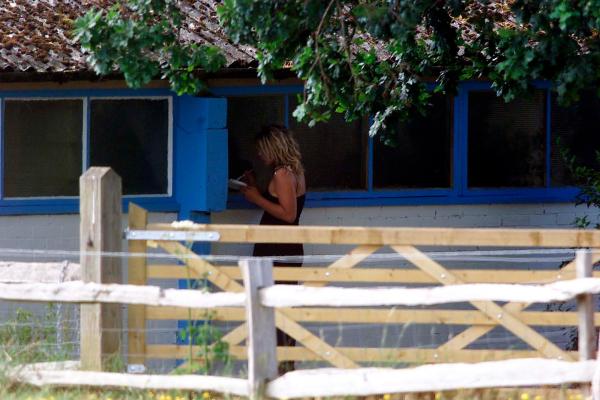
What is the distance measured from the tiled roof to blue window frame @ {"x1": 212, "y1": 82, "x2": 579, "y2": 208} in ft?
2.20

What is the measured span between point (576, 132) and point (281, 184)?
10.7 feet

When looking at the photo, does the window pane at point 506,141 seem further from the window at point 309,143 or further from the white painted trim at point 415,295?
the white painted trim at point 415,295

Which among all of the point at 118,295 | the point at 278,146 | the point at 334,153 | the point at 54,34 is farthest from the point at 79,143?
the point at 118,295

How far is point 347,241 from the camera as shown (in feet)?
24.8

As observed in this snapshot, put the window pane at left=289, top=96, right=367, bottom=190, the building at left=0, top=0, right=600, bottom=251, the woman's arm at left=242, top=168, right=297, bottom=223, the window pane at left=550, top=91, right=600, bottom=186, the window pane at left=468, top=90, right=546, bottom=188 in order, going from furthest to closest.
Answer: the window pane at left=550, top=91, right=600, bottom=186
the window pane at left=468, top=90, right=546, bottom=188
the window pane at left=289, top=96, right=367, bottom=190
the building at left=0, top=0, right=600, bottom=251
the woman's arm at left=242, top=168, right=297, bottom=223

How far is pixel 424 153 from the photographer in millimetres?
10703

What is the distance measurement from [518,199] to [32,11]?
175 inches

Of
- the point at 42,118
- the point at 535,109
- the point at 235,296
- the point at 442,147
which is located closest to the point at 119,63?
the point at 42,118

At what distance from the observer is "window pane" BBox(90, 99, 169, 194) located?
964cm

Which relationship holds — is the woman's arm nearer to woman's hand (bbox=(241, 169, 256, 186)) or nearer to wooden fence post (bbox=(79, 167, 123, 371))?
woman's hand (bbox=(241, 169, 256, 186))

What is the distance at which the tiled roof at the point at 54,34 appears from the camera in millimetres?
8766

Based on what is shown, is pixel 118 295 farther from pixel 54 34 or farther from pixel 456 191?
pixel 456 191

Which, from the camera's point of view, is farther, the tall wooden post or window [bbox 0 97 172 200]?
window [bbox 0 97 172 200]

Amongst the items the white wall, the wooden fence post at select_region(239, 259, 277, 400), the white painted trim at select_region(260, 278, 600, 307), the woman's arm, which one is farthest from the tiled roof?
the white painted trim at select_region(260, 278, 600, 307)
